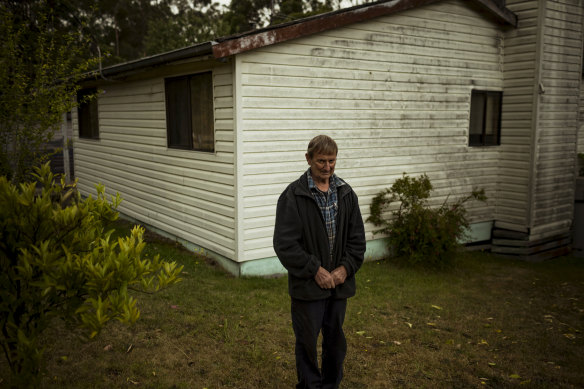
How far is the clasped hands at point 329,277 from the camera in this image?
137 inches

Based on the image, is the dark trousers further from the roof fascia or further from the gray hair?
the roof fascia

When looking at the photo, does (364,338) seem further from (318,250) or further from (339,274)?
(318,250)

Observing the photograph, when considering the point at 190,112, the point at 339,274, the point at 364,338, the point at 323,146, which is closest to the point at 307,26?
the point at 190,112

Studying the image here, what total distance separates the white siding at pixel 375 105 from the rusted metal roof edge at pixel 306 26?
0.68 ft

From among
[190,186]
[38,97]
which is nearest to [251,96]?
[190,186]

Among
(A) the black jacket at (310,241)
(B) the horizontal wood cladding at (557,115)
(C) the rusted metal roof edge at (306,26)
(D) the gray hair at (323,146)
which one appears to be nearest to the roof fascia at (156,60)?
(C) the rusted metal roof edge at (306,26)

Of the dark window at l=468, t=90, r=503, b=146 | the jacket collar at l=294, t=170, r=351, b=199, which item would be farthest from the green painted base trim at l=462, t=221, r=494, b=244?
the jacket collar at l=294, t=170, r=351, b=199

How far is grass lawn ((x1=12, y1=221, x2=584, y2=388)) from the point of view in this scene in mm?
4438

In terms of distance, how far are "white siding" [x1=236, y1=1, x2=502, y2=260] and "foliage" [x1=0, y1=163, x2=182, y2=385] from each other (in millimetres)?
4116

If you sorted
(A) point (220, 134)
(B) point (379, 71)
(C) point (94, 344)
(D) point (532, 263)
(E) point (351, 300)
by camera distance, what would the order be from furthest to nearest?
(D) point (532, 263) → (B) point (379, 71) → (A) point (220, 134) → (E) point (351, 300) → (C) point (94, 344)

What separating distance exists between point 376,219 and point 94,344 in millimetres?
5042

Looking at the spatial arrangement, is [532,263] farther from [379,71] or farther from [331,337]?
[331,337]

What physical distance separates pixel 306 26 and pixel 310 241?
4403mm

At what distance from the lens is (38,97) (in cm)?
690
